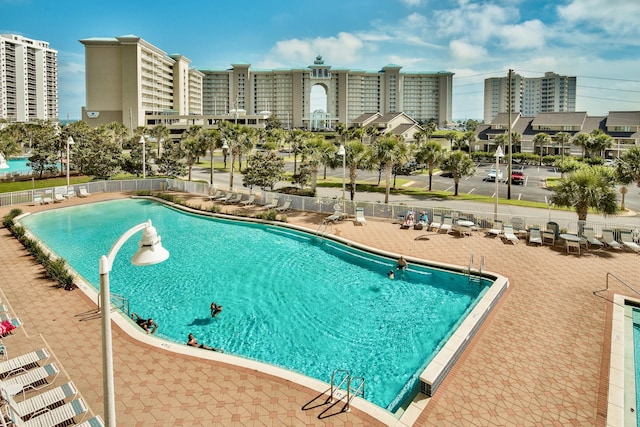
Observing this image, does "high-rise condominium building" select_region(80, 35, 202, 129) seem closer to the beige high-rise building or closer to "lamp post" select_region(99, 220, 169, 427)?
the beige high-rise building

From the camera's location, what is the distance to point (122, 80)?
10006 centimetres

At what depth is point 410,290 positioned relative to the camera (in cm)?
1585

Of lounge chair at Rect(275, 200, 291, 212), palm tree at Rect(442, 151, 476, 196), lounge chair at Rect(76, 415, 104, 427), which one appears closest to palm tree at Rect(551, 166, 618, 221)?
palm tree at Rect(442, 151, 476, 196)

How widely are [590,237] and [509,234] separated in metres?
3.47

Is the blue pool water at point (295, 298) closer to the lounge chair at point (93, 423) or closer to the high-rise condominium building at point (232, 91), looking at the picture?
the lounge chair at point (93, 423)

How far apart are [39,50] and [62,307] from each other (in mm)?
184409

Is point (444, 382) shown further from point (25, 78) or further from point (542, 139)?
point (25, 78)

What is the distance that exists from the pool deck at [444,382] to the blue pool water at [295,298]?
1455 millimetres

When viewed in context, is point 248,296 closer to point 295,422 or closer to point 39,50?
point 295,422

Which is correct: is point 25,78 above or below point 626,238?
above

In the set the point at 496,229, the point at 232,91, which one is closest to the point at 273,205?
the point at 496,229

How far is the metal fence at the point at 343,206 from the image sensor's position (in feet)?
69.5

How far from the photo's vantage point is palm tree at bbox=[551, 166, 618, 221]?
19.9m

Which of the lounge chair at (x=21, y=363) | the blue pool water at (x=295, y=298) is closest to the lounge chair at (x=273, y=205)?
the blue pool water at (x=295, y=298)
